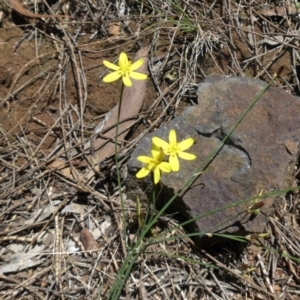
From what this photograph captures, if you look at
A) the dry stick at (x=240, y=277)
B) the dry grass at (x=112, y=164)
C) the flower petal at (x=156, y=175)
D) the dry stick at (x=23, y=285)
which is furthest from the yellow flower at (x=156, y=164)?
the dry stick at (x=23, y=285)

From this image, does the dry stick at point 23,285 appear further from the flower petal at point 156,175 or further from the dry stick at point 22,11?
the dry stick at point 22,11

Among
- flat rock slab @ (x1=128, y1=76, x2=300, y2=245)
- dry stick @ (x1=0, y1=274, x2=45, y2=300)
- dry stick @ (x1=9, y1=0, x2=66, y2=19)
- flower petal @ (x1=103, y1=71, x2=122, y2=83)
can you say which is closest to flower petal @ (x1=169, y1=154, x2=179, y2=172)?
flat rock slab @ (x1=128, y1=76, x2=300, y2=245)

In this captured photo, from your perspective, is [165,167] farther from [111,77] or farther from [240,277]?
[240,277]

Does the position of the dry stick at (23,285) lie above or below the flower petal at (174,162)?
below

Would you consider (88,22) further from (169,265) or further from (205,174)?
(169,265)

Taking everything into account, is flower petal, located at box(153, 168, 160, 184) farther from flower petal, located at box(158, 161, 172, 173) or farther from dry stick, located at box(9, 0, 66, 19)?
dry stick, located at box(9, 0, 66, 19)
